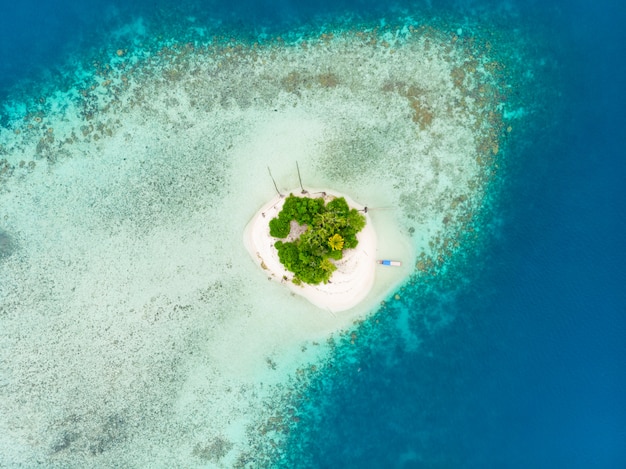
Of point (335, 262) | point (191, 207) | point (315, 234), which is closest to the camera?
point (315, 234)

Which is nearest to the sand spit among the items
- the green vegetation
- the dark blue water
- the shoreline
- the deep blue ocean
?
the shoreline

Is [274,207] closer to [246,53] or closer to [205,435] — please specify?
[246,53]

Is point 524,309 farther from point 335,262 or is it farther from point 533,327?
point 335,262

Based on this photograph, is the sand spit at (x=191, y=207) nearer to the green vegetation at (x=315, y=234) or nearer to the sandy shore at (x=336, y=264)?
the sandy shore at (x=336, y=264)

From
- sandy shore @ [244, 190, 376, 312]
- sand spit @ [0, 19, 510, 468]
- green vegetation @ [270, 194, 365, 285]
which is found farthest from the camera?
sand spit @ [0, 19, 510, 468]

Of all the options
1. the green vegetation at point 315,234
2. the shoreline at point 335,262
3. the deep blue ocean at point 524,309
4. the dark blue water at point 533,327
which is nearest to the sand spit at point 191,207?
the shoreline at point 335,262

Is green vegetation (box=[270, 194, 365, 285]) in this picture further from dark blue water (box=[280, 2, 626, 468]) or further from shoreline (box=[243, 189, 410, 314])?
dark blue water (box=[280, 2, 626, 468])

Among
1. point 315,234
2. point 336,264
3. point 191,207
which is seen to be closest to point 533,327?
point 336,264
